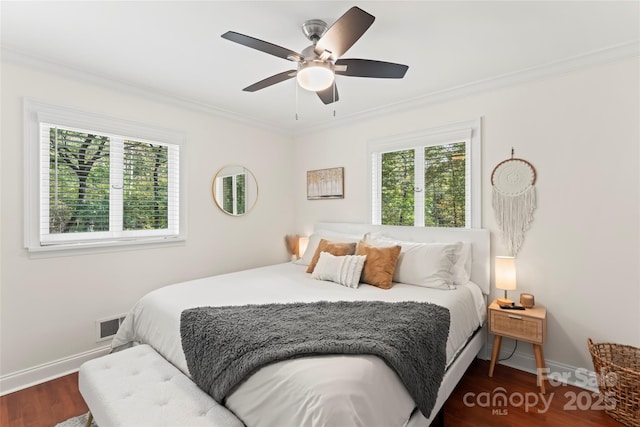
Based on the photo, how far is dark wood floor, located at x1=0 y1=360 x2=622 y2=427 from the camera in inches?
76.8

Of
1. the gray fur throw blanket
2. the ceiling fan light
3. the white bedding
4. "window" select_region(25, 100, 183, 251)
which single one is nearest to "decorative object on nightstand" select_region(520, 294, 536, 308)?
the white bedding

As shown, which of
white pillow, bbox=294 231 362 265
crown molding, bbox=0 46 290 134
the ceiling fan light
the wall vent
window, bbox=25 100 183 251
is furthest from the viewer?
white pillow, bbox=294 231 362 265

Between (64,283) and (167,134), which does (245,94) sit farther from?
(64,283)

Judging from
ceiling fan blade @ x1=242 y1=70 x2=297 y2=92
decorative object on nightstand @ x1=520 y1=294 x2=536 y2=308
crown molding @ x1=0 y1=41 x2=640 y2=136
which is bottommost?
decorative object on nightstand @ x1=520 y1=294 x2=536 y2=308

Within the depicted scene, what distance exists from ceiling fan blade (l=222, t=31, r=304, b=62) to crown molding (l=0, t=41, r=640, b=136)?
5.75ft

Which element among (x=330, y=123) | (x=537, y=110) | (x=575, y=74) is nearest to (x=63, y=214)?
(x=330, y=123)

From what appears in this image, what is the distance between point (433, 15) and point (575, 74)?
1.41m

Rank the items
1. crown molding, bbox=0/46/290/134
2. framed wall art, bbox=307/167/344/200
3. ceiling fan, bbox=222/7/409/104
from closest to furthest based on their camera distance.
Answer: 1. ceiling fan, bbox=222/7/409/104
2. crown molding, bbox=0/46/290/134
3. framed wall art, bbox=307/167/344/200

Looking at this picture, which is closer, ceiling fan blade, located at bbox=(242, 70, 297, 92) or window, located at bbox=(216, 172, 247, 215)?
ceiling fan blade, located at bbox=(242, 70, 297, 92)

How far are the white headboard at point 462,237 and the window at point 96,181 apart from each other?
228 cm

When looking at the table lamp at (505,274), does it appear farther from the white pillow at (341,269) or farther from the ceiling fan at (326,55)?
the ceiling fan at (326,55)

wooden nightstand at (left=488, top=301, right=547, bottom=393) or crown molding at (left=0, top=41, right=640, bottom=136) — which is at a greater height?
crown molding at (left=0, top=41, right=640, bottom=136)

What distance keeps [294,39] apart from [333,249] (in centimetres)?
182

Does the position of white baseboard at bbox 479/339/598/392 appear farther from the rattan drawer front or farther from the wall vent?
the wall vent
